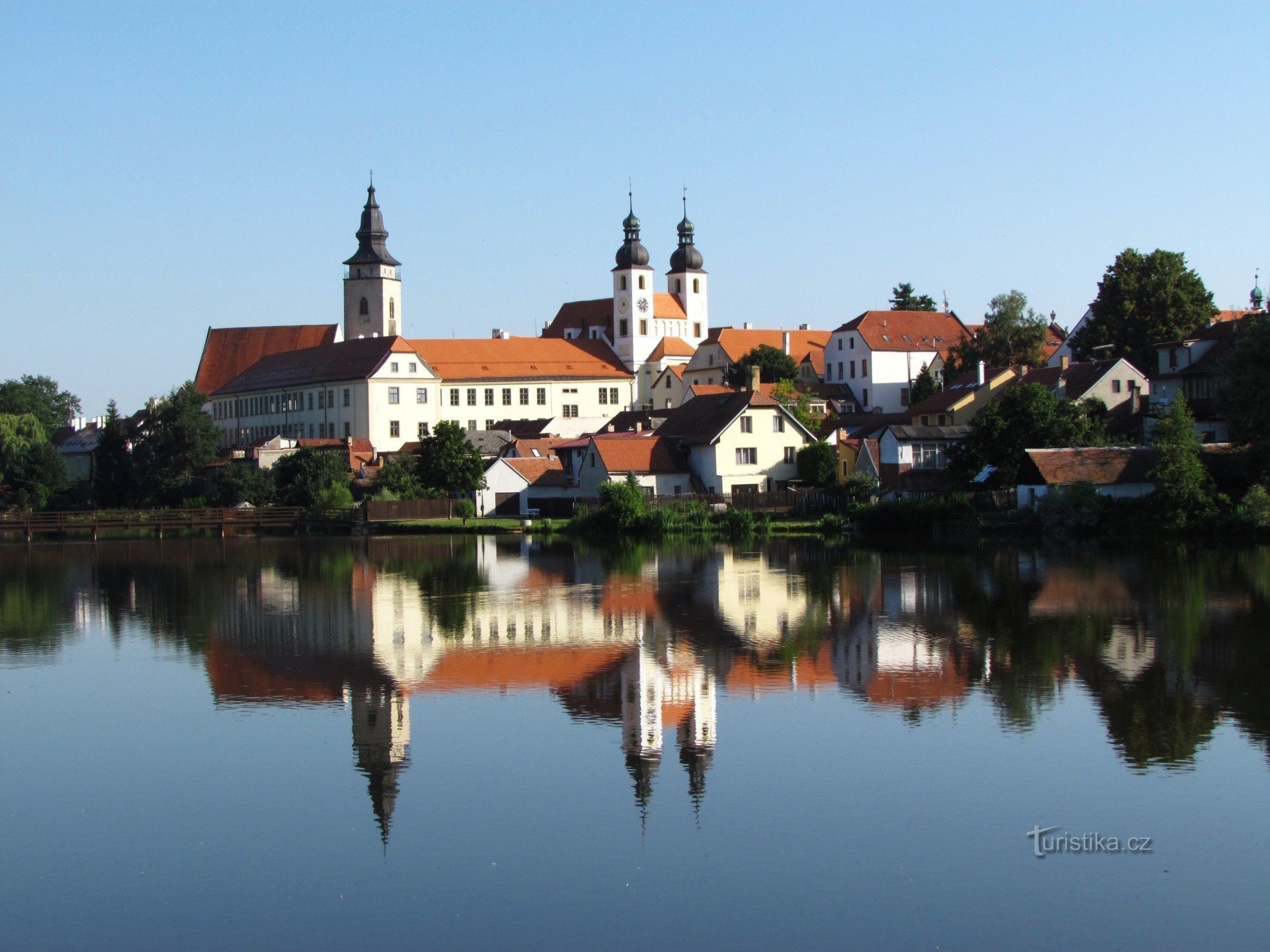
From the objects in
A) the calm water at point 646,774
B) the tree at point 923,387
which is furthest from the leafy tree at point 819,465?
the calm water at point 646,774

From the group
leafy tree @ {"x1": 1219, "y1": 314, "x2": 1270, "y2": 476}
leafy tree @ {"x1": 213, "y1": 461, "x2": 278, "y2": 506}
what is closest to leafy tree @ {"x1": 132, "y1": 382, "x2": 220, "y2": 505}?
leafy tree @ {"x1": 213, "y1": 461, "x2": 278, "y2": 506}

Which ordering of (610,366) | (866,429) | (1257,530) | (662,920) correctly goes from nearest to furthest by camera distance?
(662,920), (1257,530), (866,429), (610,366)

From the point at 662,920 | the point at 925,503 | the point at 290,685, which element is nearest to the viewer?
the point at 662,920

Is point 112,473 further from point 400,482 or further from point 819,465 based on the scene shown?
point 819,465

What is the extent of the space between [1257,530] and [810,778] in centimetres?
2738

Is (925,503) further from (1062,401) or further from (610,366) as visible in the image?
(610,366)

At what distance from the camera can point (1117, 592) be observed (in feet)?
89.0

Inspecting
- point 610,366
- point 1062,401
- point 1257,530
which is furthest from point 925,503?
point 610,366

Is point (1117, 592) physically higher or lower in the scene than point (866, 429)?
lower

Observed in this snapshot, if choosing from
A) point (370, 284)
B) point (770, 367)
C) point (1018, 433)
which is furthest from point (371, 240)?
point (1018, 433)

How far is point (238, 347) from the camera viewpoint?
106 metres

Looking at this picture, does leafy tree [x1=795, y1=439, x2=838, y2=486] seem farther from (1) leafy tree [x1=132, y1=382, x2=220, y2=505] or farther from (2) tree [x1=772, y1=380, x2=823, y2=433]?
(1) leafy tree [x1=132, y1=382, x2=220, y2=505]

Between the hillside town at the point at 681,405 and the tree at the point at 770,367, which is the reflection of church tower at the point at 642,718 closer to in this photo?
the hillside town at the point at 681,405

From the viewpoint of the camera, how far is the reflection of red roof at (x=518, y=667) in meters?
19.0
